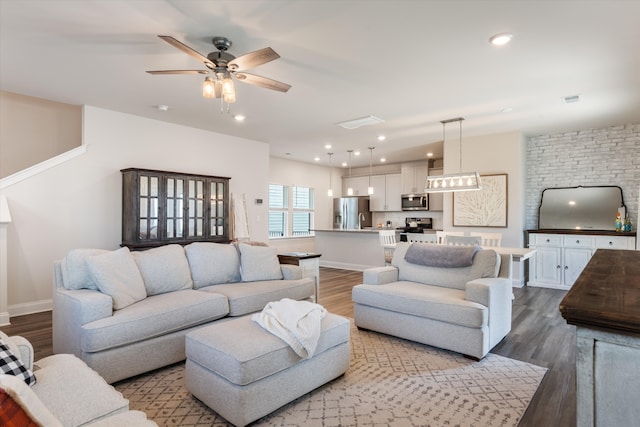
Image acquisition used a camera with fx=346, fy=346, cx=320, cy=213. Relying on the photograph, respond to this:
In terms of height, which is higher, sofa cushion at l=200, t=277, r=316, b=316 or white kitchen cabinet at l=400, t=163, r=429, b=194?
white kitchen cabinet at l=400, t=163, r=429, b=194

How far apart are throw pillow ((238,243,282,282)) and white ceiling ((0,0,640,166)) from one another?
1867 mm

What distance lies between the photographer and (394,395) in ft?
7.77

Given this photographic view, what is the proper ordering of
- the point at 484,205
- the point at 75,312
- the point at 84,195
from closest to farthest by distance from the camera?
the point at 75,312, the point at 84,195, the point at 484,205

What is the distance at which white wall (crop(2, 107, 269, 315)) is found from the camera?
4258mm

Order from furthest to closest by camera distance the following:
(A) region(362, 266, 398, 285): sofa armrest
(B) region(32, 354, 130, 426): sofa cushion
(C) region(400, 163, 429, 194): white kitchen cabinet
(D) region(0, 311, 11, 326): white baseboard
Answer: (C) region(400, 163, 429, 194): white kitchen cabinet, (D) region(0, 311, 11, 326): white baseboard, (A) region(362, 266, 398, 285): sofa armrest, (B) region(32, 354, 130, 426): sofa cushion

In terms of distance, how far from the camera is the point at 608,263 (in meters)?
1.67

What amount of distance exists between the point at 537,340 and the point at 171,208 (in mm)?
4792

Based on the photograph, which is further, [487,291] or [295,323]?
[487,291]

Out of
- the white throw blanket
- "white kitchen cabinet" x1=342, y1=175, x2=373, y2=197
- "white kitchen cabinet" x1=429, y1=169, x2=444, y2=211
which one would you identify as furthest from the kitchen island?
the white throw blanket

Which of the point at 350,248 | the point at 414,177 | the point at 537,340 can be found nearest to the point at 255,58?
the point at 537,340

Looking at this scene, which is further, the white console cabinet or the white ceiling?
the white console cabinet

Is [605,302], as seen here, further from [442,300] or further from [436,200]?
[436,200]

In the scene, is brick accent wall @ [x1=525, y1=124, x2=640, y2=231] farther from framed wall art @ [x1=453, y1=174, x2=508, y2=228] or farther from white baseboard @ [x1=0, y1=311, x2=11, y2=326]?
white baseboard @ [x1=0, y1=311, x2=11, y2=326]

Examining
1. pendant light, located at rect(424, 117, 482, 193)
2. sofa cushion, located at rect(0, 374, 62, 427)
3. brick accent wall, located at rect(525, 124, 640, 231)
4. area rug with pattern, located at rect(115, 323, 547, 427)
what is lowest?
area rug with pattern, located at rect(115, 323, 547, 427)
